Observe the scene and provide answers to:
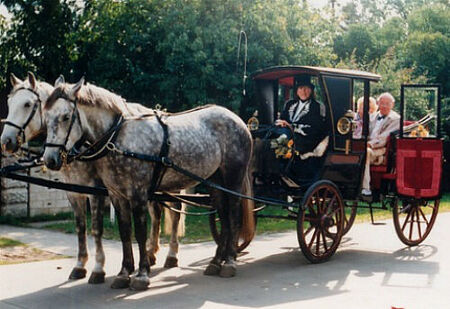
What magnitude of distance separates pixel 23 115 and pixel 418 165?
550 cm

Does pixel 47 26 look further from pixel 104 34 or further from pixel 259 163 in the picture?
pixel 259 163

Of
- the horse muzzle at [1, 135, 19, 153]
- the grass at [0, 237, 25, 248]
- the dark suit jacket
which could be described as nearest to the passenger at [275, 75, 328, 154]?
the dark suit jacket

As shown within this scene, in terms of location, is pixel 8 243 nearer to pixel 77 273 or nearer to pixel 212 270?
pixel 77 273

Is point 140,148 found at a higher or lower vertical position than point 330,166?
higher

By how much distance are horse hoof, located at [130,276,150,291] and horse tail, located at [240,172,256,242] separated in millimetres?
1883

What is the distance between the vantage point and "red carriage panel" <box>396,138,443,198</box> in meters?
8.93

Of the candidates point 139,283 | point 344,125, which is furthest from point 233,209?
point 344,125

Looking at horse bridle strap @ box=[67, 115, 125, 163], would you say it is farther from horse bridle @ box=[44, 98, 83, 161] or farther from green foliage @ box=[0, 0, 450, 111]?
green foliage @ box=[0, 0, 450, 111]

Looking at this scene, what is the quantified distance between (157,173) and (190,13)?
876 centimetres

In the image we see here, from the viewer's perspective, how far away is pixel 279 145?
8.33 m

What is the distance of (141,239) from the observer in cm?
688

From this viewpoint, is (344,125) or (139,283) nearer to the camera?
(139,283)

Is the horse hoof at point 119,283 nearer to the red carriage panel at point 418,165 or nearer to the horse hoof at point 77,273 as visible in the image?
the horse hoof at point 77,273

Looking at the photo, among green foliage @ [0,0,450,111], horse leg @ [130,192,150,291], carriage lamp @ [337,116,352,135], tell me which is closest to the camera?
horse leg @ [130,192,150,291]
